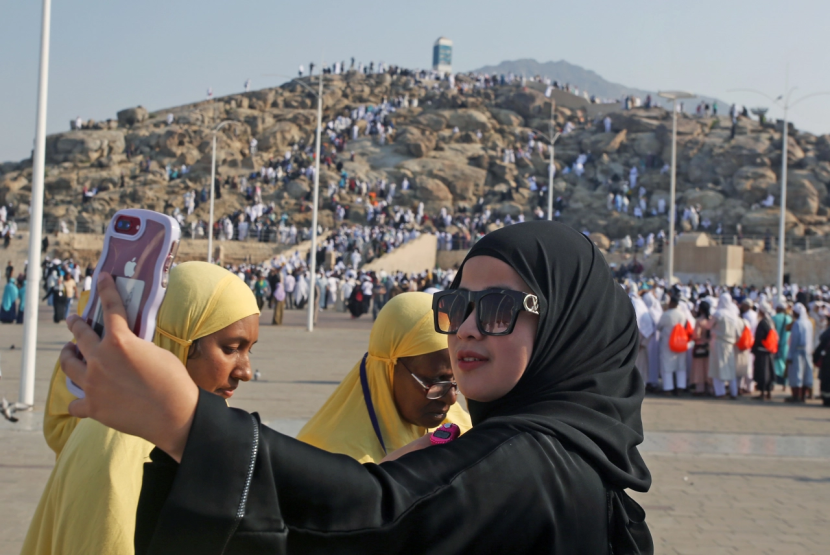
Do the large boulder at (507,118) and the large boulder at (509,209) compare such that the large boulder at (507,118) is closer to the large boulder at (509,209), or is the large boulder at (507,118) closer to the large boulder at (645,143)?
the large boulder at (645,143)

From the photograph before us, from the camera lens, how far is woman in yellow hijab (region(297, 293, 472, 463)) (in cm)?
272

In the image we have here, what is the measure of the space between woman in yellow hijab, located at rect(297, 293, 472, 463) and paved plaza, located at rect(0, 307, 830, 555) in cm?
277

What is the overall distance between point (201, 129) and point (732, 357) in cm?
5424

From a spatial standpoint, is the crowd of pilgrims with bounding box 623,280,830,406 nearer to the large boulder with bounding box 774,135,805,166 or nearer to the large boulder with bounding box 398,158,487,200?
the large boulder with bounding box 774,135,805,166

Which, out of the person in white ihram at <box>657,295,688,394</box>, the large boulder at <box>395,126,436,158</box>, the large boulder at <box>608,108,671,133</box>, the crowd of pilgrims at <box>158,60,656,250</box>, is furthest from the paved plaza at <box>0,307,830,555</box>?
the large boulder at <box>608,108,671,133</box>

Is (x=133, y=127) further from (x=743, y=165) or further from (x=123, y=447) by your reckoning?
(x=123, y=447)

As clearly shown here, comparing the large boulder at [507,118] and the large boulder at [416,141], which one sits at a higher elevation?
the large boulder at [507,118]

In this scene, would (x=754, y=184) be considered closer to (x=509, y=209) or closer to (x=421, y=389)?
(x=509, y=209)

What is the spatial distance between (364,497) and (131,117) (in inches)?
2688

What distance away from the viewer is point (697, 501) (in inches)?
238

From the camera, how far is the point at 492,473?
3.58 ft

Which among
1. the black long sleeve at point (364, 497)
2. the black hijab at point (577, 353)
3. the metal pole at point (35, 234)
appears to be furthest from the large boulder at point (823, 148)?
the black long sleeve at point (364, 497)

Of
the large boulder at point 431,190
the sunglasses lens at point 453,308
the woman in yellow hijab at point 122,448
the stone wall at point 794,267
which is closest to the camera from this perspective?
the sunglasses lens at point 453,308

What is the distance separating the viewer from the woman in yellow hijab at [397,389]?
2.72m
